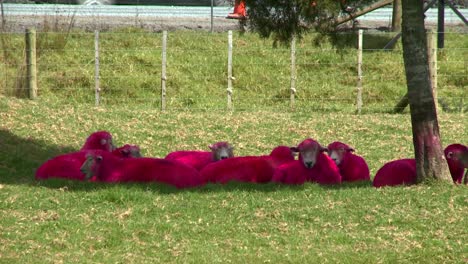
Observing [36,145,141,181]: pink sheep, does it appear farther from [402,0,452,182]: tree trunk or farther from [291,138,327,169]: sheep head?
[402,0,452,182]: tree trunk

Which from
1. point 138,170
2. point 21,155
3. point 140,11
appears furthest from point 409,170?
point 140,11

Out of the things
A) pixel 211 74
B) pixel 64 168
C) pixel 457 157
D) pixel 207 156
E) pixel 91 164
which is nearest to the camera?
pixel 457 157

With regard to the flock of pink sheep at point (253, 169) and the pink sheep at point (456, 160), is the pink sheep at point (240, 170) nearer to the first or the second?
the flock of pink sheep at point (253, 169)

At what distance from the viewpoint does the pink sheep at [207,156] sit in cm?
1166

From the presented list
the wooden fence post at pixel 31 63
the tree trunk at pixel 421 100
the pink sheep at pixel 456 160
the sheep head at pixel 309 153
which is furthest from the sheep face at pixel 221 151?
the wooden fence post at pixel 31 63

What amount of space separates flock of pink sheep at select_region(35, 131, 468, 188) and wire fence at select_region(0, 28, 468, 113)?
7.91 metres

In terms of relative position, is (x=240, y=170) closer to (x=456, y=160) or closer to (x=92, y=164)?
(x=92, y=164)

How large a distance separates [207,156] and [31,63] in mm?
8023

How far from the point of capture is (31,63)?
18.8 metres

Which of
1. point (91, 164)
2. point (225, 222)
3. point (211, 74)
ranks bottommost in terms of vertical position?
point (225, 222)

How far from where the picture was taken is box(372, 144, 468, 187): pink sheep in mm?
10445

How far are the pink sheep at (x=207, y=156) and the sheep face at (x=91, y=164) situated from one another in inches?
50.0

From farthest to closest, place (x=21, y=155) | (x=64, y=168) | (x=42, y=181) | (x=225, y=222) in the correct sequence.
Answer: (x=21, y=155) < (x=64, y=168) < (x=42, y=181) < (x=225, y=222)

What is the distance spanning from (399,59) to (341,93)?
2441mm
